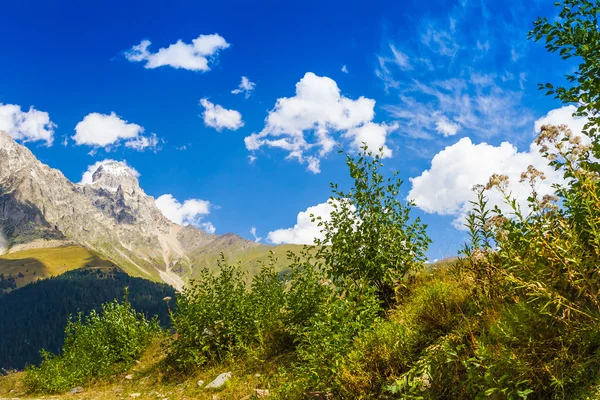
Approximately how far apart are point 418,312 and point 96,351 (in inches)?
563

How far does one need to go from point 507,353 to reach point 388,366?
2137 millimetres

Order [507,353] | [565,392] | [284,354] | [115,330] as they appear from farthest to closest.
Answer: [115,330] → [284,354] → [507,353] → [565,392]

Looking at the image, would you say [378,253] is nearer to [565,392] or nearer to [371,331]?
[371,331]

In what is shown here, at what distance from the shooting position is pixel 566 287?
4.41 meters

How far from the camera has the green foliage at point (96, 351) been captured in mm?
15305

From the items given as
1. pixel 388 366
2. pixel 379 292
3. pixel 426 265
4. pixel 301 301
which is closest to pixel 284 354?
pixel 301 301

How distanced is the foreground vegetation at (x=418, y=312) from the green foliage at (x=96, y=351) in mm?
99

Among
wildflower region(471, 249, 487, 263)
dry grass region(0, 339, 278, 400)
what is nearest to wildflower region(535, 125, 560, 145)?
wildflower region(471, 249, 487, 263)

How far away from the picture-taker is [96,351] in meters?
16.2

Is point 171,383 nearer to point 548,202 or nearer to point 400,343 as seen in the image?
point 400,343

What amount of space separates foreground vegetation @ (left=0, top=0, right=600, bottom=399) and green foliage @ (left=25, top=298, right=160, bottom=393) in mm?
99

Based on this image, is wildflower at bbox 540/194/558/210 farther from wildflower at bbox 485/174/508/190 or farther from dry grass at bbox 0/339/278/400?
dry grass at bbox 0/339/278/400

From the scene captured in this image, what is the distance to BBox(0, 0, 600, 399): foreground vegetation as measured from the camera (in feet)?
13.0

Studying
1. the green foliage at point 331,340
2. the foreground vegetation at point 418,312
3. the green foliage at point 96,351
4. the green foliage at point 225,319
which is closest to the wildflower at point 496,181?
the foreground vegetation at point 418,312
